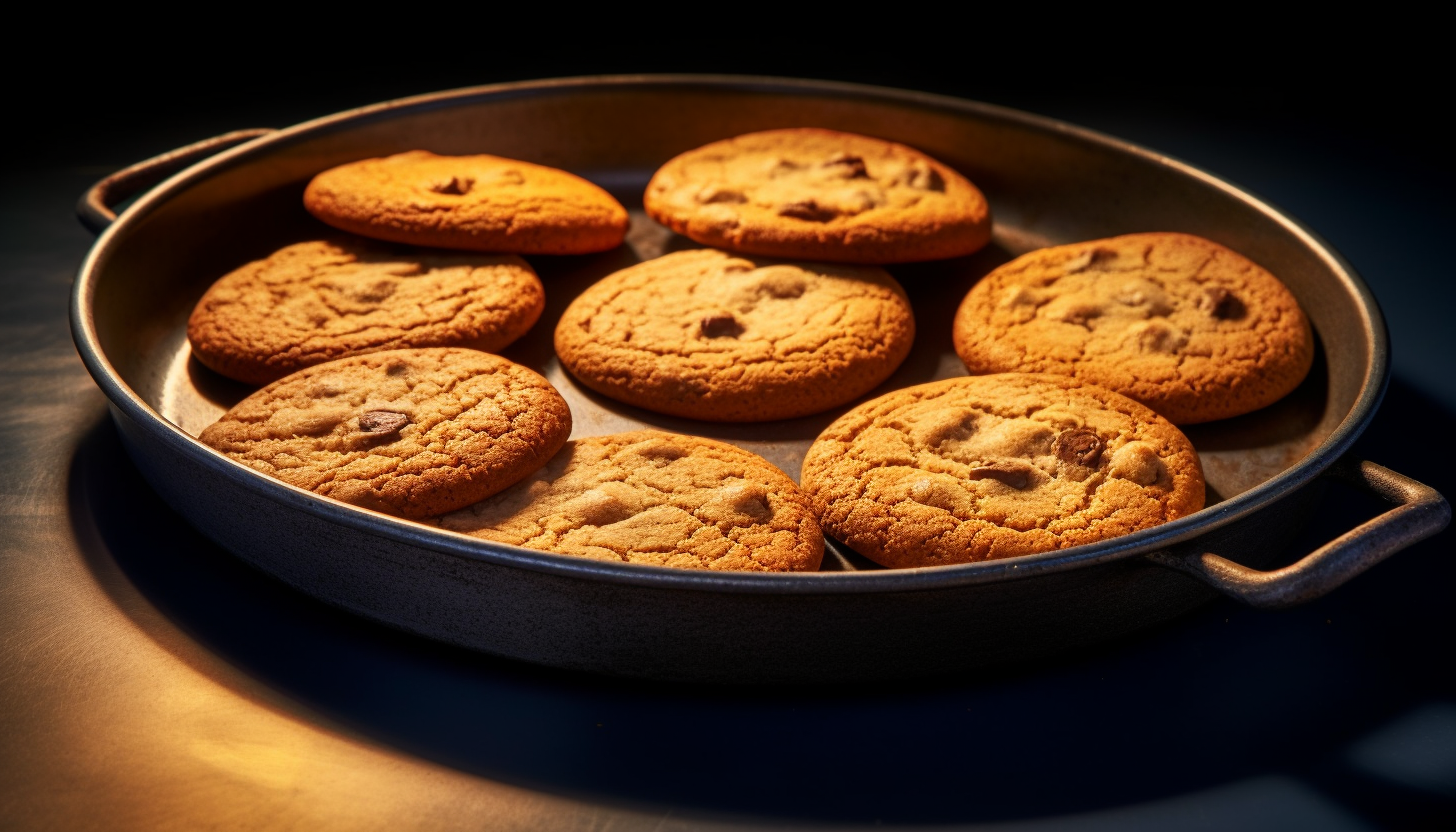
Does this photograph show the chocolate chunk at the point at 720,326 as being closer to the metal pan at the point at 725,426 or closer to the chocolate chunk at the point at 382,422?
the metal pan at the point at 725,426

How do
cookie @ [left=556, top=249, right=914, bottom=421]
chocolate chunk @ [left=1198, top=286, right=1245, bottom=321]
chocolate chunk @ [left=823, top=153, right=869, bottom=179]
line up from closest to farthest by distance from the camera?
cookie @ [left=556, top=249, right=914, bottom=421]
chocolate chunk @ [left=1198, top=286, right=1245, bottom=321]
chocolate chunk @ [left=823, top=153, right=869, bottom=179]

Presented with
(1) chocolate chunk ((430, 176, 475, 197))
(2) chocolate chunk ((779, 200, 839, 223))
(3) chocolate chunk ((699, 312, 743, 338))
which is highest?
(2) chocolate chunk ((779, 200, 839, 223))

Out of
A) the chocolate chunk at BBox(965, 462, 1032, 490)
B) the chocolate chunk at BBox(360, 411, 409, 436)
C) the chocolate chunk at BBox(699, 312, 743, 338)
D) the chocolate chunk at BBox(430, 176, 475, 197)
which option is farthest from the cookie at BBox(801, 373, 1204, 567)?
the chocolate chunk at BBox(430, 176, 475, 197)

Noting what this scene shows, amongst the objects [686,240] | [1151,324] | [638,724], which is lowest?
[638,724]

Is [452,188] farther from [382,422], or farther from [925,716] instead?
[925,716]

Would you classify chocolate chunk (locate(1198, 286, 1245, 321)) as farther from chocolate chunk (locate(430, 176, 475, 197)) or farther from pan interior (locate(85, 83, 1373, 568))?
chocolate chunk (locate(430, 176, 475, 197))

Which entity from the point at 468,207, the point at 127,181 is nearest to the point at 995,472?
the point at 468,207

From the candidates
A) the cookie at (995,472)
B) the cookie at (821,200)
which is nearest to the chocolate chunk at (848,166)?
the cookie at (821,200)
